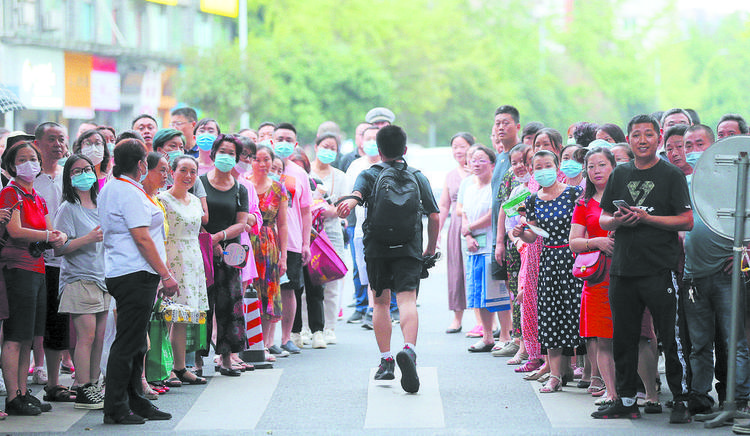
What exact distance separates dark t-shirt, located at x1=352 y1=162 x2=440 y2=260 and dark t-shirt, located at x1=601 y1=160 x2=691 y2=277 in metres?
1.92

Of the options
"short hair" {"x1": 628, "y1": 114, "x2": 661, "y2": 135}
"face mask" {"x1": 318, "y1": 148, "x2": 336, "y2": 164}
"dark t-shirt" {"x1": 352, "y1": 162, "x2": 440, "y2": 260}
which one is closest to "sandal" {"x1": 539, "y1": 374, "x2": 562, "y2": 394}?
"dark t-shirt" {"x1": 352, "y1": 162, "x2": 440, "y2": 260}

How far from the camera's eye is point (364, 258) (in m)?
9.72

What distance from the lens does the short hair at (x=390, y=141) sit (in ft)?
31.3

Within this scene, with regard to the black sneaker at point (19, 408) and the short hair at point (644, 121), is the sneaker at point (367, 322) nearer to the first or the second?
the black sneaker at point (19, 408)

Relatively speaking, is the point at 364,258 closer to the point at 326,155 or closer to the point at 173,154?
the point at 173,154

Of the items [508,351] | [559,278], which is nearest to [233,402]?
[559,278]

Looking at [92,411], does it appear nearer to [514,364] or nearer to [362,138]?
[514,364]

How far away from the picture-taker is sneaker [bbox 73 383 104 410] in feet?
28.6

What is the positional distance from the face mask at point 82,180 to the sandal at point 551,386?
381cm

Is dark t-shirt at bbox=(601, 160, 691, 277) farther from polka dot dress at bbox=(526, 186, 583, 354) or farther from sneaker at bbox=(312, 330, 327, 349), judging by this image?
sneaker at bbox=(312, 330, 327, 349)

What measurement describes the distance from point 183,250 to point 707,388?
4131 millimetres

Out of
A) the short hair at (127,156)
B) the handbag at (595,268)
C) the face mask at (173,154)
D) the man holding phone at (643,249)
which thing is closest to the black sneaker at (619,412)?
the man holding phone at (643,249)

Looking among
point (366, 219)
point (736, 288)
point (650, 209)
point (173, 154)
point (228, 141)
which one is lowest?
point (736, 288)

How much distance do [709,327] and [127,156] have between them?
13.6ft
